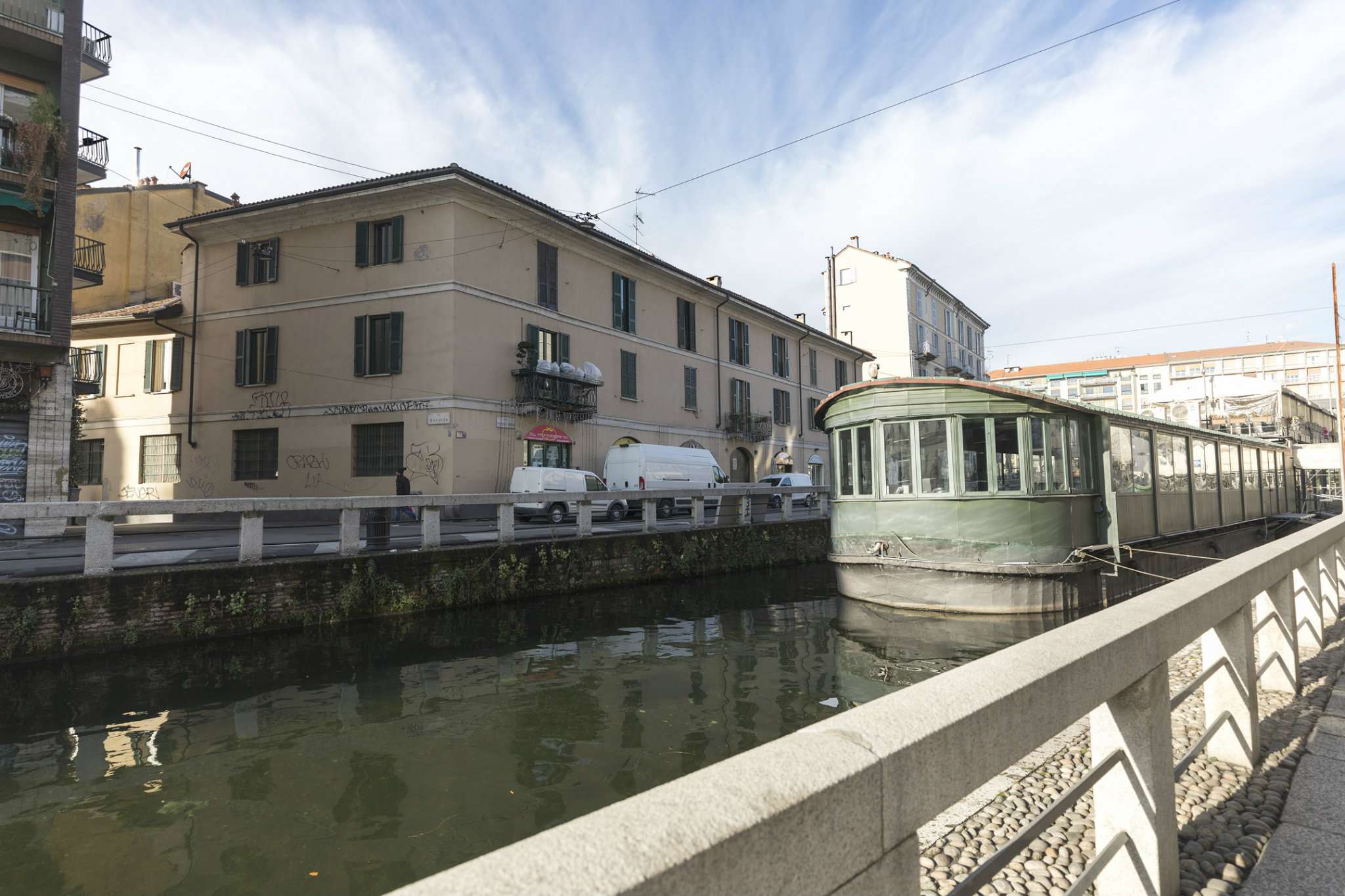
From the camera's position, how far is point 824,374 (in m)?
38.2

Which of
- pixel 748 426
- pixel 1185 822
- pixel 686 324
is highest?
pixel 686 324

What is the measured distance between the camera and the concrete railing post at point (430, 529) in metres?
10.7

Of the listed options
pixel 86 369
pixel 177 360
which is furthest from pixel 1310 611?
pixel 86 369

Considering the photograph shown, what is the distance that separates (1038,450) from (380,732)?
28.9ft

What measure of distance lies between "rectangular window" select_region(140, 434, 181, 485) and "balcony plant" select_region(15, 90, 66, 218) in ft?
32.1

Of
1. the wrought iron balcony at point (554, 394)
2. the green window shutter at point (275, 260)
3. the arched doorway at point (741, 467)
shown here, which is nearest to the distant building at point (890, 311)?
the arched doorway at point (741, 467)

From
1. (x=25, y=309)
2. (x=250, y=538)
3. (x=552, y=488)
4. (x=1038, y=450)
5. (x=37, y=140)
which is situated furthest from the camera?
(x=552, y=488)

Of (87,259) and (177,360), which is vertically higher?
(87,259)

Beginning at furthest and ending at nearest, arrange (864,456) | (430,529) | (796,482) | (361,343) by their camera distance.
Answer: (796,482) < (361,343) < (864,456) < (430,529)

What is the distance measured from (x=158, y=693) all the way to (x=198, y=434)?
63.0 ft

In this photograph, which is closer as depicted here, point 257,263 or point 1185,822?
point 1185,822

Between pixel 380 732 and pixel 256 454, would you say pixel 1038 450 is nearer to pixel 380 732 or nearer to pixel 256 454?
pixel 380 732

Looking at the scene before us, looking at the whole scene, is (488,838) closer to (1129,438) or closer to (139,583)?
(139,583)

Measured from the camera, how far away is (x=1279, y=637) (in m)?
4.47
